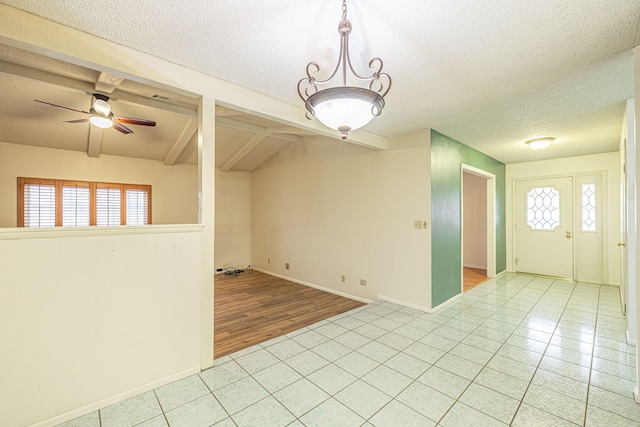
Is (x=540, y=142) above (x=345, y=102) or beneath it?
above

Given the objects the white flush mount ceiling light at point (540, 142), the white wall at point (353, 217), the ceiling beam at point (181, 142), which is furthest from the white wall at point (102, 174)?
the white flush mount ceiling light at point (540, 142)

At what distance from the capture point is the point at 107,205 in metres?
5.17

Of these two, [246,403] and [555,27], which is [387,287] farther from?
[555,27]

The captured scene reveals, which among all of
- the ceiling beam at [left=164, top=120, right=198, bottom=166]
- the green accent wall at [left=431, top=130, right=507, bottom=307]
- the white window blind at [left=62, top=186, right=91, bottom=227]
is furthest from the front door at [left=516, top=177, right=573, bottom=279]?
the white window blind at [left=62, top=186, right=91, bottom=227]

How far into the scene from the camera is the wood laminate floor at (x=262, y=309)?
3.12 meters

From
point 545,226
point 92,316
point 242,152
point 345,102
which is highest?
point 242,152

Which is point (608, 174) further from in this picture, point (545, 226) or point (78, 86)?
point (78, 86)

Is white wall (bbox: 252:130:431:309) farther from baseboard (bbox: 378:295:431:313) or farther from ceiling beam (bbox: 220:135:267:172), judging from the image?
ceiling beam (bbox: 220:135:267:172)

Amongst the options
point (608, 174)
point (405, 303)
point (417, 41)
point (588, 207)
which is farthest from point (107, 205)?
point (608, 174)

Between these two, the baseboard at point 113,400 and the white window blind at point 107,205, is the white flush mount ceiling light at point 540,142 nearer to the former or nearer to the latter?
the baseboard at point 113,400

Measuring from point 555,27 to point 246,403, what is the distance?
3257 mm

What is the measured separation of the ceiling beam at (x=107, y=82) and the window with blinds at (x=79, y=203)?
86.8 inches

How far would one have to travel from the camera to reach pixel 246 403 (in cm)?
194

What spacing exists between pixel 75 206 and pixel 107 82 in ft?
10.7
